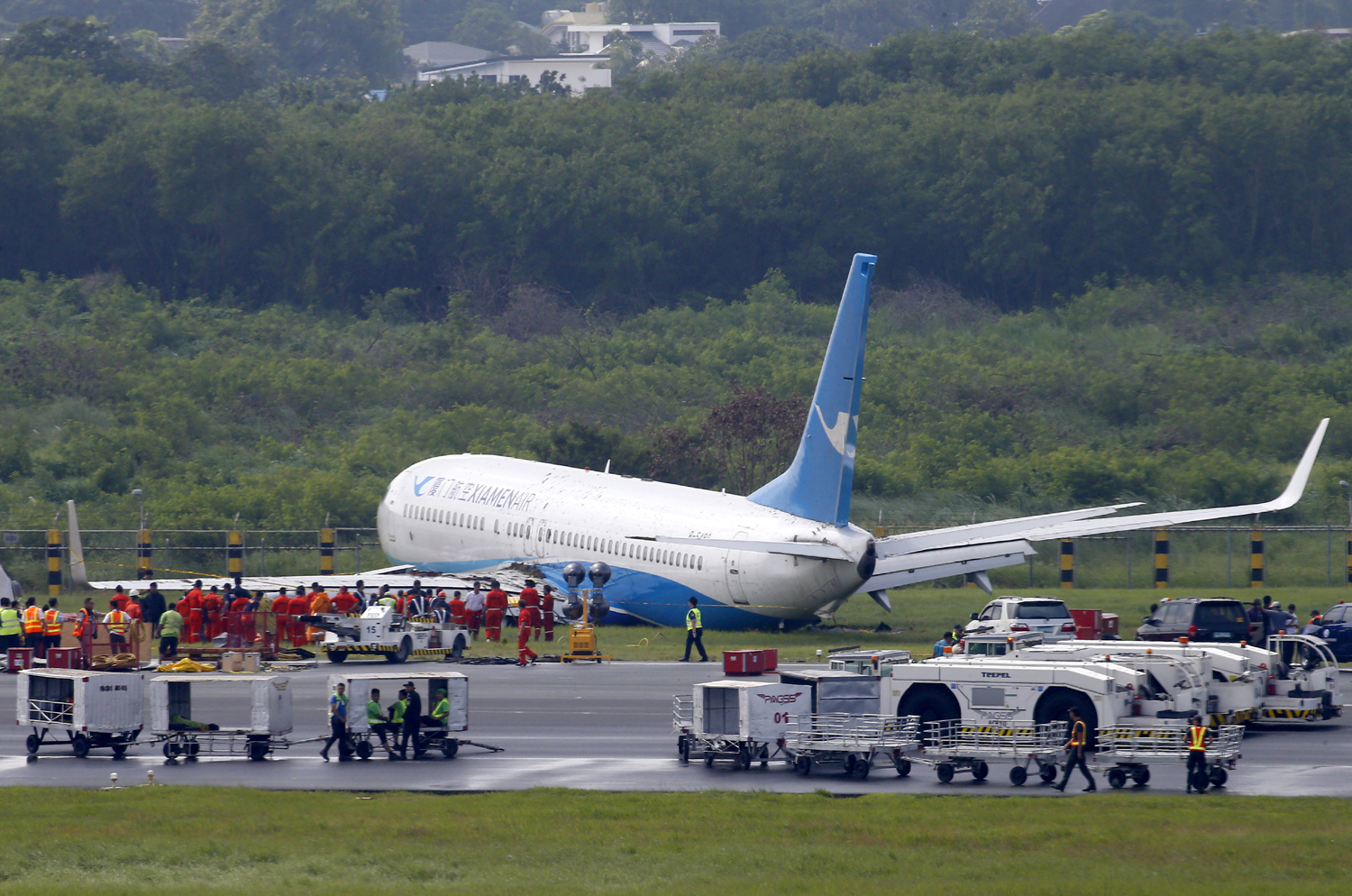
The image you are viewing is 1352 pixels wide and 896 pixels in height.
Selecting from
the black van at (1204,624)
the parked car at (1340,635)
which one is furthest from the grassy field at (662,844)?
the parked car at (1340,635)

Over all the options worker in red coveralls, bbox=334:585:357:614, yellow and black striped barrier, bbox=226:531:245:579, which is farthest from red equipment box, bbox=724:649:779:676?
yellow and black striped barrier, bbox=226:531:245:579

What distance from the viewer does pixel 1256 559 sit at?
57.4 meters

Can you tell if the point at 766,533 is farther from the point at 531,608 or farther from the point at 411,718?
the point at 411,718

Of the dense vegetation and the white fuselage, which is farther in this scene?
the dense vegetation

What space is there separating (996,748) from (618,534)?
21.8 m

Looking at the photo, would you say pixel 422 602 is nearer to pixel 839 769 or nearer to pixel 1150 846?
pixel 839 769

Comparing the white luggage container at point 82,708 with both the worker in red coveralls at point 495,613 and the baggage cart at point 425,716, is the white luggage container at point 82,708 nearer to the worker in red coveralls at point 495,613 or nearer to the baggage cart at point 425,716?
the baggage cart at point 425,716

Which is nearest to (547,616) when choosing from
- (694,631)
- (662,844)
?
(694,631)

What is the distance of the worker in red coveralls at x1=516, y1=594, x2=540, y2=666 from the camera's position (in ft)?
141

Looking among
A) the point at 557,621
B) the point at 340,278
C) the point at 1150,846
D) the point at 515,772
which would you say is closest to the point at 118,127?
the point at 340,278

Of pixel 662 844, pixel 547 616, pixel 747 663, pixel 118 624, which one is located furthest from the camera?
pixel 547 616

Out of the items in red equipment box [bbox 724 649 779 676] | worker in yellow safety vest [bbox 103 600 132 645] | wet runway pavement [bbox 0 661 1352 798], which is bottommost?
wet runway pavement [bbox 0 661 1352 798]

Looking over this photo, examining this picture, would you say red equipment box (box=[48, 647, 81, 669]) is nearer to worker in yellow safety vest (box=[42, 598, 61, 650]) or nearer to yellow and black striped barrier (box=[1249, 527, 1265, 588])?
worker in yellow safety vest (box=[42, 598, 61, 650])

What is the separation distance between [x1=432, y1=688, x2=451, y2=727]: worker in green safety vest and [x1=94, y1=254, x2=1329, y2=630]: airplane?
972cm
